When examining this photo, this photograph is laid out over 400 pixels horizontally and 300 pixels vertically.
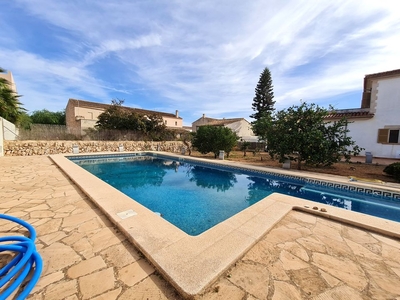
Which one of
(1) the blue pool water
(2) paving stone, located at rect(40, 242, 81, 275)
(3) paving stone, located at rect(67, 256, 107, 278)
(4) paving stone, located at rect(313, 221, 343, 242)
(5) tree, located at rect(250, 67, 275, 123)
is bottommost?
(1) the blue pool water

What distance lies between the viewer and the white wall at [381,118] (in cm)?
1116

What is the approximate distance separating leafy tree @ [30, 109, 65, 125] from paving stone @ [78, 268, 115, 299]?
123 ft

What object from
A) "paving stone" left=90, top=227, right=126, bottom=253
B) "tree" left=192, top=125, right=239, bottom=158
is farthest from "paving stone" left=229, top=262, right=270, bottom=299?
"tree" left=192, top=125, right=239, bottom=158

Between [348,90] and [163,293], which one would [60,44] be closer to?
[163,293]

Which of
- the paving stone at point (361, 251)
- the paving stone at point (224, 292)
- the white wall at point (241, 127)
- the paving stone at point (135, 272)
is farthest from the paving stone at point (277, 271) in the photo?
the white wall at point (241, 127)

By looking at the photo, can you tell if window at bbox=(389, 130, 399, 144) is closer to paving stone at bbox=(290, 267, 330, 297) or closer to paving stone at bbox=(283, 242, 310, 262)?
paving stone at bbox=(283, 242, 310, 262)

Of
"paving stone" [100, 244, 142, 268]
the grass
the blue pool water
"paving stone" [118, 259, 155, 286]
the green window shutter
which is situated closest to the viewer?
"paving stone" [118, 259, 155, 286]

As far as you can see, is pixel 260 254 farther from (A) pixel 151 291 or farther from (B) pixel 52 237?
(B) pixel 52 237

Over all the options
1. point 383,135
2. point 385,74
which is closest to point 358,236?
point 383,135

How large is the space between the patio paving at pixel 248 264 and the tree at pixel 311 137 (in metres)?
6.28

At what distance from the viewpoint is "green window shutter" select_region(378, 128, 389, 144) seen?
37.3ft

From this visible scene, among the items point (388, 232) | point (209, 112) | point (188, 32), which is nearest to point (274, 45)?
point (188, 32)

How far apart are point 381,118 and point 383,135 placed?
1.17 m

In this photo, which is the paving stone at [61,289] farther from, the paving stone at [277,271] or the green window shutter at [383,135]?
the green window shutter at [383,135]
